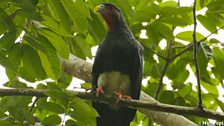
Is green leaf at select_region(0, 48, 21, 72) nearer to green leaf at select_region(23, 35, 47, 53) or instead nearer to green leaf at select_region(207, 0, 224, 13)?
green leaf at select_region(23, 35, 47, 53)

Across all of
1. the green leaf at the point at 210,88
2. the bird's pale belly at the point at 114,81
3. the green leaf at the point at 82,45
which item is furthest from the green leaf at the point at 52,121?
the green leaf at the point at 210,88

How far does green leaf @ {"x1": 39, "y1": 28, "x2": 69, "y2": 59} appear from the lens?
282cm

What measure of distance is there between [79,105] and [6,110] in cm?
50

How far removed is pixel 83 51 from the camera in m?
3.41

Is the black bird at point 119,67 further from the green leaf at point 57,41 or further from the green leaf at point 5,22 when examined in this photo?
the green leaf at point 5,22

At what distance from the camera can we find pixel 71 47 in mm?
3486

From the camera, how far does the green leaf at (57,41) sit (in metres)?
2.82

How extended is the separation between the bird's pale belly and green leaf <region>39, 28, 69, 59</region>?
44.6 inches

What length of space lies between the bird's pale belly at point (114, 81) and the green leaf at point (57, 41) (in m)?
1.13

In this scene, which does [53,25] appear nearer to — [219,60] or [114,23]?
[114,23]

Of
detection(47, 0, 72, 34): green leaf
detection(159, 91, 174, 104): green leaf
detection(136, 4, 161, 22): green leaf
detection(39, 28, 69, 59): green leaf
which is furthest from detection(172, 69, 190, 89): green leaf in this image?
detection(47, 0, 72, 34): green leaf

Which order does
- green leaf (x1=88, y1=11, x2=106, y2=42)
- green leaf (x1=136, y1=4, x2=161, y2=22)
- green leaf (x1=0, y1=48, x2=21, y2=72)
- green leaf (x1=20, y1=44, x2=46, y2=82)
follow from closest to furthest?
green leaf (x1=0, y1=48, x2=21, y2=72) < green leaf (x1=20, y1=44, x2=46, y2=82) < green leaf (x1=88, y1=11, x2=106, y2=42) < green leaf (x1=136, y1=4, x2=161, y2=22)

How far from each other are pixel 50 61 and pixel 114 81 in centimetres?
122

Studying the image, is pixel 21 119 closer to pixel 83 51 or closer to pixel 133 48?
pixel 83 51
